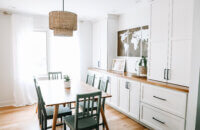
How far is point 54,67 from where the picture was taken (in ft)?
14.6

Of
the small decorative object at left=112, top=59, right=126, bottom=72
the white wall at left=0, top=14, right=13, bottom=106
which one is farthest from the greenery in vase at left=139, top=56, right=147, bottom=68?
the white wall at left=0, top=14, right=13, bottom=106

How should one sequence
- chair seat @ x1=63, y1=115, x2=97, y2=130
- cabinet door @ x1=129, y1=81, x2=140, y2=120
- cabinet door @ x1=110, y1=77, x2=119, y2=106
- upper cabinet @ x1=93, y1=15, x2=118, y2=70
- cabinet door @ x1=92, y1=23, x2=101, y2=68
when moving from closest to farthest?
chair seat @ x1=63, y1=115, x2=97, y2=130 < cabinet door @ x1=129, y1=81, x2=140, y2=120 < cabinet door @ x1=110, y1=77, x2=119, y2=106 < upper cabinet @ x1=93, y1=15, x2=118, y2=70 < cabinet door @ x1=92, y1=23, x2=101, y2=68

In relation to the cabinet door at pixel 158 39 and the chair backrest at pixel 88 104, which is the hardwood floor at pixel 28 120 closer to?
the chair backrest at pixel 88 104

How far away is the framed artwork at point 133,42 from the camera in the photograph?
335 cm

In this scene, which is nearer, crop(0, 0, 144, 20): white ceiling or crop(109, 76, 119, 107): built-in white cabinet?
crop(0, 0, 144, 20): white ceiling

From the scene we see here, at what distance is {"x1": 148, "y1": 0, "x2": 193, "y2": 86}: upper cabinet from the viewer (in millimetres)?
2217

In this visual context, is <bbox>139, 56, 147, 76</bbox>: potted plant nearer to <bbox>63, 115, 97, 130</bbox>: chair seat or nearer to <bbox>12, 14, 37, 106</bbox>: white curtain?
<bbox>63, 115, 97, 130</bbox>: chair seat

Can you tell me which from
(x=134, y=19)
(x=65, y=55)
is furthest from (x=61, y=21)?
(x=65, y=55)

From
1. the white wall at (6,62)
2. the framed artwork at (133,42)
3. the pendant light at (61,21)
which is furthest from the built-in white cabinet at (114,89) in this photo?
the white wall at (6,62)

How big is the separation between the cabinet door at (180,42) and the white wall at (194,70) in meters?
0.27

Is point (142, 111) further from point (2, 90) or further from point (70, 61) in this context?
point (2, 90)

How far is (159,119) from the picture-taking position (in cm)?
253

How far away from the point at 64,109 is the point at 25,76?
2.05 metres

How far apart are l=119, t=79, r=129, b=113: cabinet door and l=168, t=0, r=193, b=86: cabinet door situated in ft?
3.34
